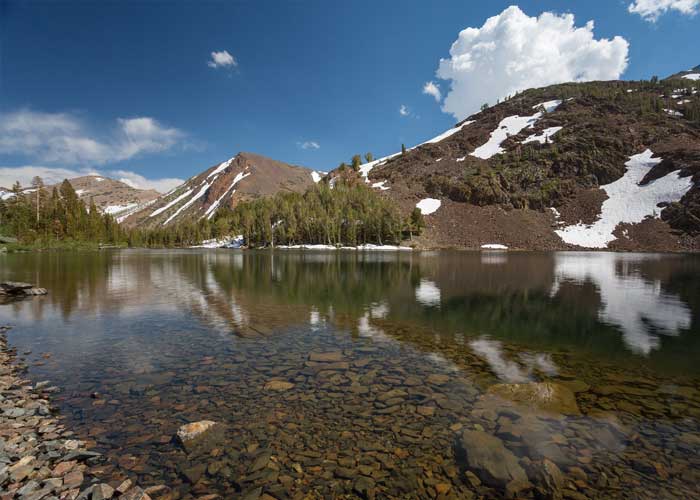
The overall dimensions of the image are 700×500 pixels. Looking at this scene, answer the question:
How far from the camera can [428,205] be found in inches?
6368

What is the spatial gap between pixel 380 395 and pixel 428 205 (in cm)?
15703

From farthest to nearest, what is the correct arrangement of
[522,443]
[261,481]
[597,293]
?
[597,293]
[522,443]
[261,481]

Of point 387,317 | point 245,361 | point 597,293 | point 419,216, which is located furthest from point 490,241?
point 245,361

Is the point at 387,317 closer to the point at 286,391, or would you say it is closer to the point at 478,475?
the point at 286,391

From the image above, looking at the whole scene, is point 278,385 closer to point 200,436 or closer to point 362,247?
point 200,436

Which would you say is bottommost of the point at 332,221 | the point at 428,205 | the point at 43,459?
the point at 43,459

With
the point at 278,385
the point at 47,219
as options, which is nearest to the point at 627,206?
the point at 278,385

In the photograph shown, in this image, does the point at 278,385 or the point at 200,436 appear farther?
the point at 278,385

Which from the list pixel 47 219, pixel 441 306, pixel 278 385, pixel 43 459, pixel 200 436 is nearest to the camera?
pixel 43 459

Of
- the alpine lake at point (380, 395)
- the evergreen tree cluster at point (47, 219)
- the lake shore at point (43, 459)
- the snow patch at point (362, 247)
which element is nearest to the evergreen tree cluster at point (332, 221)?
the snow patch at point (362, 247)

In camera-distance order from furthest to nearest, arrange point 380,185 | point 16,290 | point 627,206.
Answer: point 380,185 < point 627,206 < point 16,290

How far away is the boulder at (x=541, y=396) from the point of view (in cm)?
1033

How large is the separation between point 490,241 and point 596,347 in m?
127

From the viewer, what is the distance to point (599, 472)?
7441 mm
